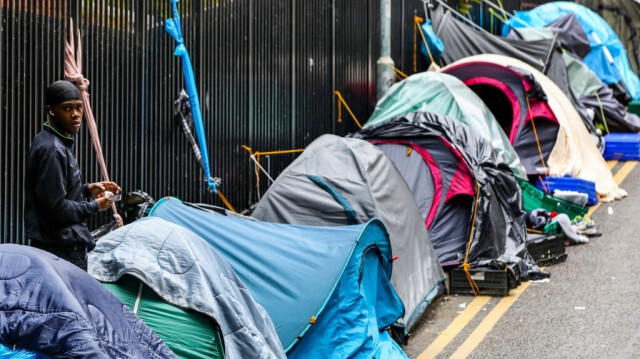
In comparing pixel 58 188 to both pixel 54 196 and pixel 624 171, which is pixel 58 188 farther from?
pixel 624 171

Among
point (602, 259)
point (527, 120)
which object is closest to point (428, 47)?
point (527, 120)

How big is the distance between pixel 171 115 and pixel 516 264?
419 centimetres

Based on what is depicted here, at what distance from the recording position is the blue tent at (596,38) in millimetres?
22109

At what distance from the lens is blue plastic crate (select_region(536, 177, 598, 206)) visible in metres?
15.6

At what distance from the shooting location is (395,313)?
29.6ft

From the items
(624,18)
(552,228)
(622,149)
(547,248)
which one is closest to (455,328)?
(547,248)

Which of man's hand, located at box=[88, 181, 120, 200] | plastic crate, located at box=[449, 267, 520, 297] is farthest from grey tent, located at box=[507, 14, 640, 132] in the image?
man's hand, located at box=[88, 181, 120, 200]

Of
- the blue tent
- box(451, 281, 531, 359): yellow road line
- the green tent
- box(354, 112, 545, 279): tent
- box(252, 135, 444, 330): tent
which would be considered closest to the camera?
the green tent

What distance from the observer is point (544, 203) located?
14312mm

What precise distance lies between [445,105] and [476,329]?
5.44 metres

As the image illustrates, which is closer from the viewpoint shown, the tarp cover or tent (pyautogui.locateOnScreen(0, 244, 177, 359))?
tent (pyautogui.locateOnScreen(0, 244, 177, 359))

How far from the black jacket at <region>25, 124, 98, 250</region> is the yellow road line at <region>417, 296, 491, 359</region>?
11.9ft

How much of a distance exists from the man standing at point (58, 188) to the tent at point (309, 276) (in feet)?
6.06

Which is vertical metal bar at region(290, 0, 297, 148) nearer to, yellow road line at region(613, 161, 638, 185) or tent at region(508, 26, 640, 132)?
yellow road line at region(613, 161, 638, 185)
